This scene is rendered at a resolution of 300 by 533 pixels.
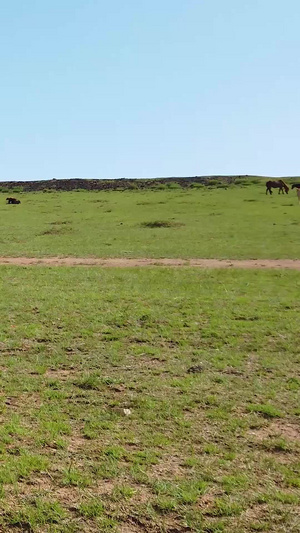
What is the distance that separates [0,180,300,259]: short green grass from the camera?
23.8 m

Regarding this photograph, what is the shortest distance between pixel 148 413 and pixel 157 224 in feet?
89.9

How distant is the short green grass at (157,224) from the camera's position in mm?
23797

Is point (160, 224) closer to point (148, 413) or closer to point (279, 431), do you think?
point (148, 413)

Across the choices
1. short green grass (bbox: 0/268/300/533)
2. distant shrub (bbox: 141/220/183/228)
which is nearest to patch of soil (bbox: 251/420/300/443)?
short green grass (bbox: 0/268/300/533)

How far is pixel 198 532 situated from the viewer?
4.65 m

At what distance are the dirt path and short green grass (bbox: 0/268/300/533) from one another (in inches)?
227

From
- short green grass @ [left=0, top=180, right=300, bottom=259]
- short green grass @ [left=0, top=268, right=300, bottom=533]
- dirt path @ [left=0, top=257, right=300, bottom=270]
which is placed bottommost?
short green grass @ [left=0, top=268, right=300, bottom=533]

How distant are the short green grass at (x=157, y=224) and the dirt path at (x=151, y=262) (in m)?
0.96

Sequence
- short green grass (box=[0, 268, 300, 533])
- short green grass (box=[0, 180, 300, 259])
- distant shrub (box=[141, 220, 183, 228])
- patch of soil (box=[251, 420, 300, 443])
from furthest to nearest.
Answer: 1. distant shrub (box=[141, 220, 183, 228])
2. short green grass (box=[0, 180, 300, 259])
3. patch of soil (box=[251, 420, 300, 443])
4. short green grass (box=[0, 268, 300, 533])

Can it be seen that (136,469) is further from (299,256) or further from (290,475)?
(299,256)

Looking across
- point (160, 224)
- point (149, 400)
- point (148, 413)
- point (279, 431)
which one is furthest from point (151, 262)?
point (279, 431)

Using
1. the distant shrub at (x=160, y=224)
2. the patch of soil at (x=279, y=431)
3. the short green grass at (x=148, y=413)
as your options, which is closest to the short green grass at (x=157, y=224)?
the distant shrub at (x=160, y=224)

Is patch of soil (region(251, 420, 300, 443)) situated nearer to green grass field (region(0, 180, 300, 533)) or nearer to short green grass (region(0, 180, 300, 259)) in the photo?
green grass field (region(0, 180, 300, 533))

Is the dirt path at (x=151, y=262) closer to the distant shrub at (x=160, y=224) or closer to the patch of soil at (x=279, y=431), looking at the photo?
the distant shrub at (x=160, y=224)
